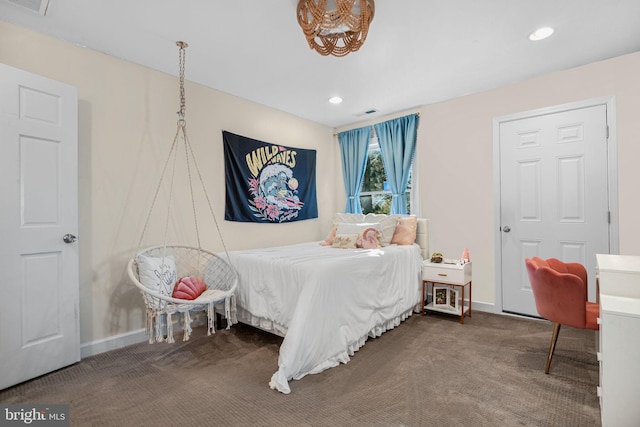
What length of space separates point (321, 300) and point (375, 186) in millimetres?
2818

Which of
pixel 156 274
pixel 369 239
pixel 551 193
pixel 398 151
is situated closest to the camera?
pixel 156 274

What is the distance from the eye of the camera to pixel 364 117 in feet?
14.9

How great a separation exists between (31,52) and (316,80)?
235 centimetres

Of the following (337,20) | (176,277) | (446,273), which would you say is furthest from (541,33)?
(176,277)

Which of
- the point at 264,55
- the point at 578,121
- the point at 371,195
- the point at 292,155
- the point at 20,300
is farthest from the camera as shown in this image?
the point at 371,195

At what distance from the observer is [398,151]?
169 inches

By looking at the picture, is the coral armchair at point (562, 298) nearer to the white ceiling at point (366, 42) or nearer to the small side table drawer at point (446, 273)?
the small side table drawer at point (446, 273)

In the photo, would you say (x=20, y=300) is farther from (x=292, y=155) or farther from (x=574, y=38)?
(x=574, y=38)

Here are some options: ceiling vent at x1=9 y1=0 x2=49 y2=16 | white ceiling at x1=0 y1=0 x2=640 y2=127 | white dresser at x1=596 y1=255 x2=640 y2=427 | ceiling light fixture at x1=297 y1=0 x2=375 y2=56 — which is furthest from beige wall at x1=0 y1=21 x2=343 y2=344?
white dresser at x1=596 y1=255 x2=640 y2=427

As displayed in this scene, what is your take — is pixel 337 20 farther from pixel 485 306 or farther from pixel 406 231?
pixel 485 306

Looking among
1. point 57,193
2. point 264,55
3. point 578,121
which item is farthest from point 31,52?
point 578,121

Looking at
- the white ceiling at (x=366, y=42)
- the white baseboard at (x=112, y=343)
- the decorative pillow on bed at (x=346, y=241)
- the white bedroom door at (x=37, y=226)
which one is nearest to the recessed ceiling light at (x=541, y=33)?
the white ceiling at (x=366, y=42)

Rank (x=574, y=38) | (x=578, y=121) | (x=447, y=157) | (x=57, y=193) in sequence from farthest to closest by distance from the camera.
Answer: (x=447, y=157)
(x=578, y=121)
(x=574, y=38)
(x=57, y=193)

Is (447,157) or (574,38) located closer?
(574,38)
